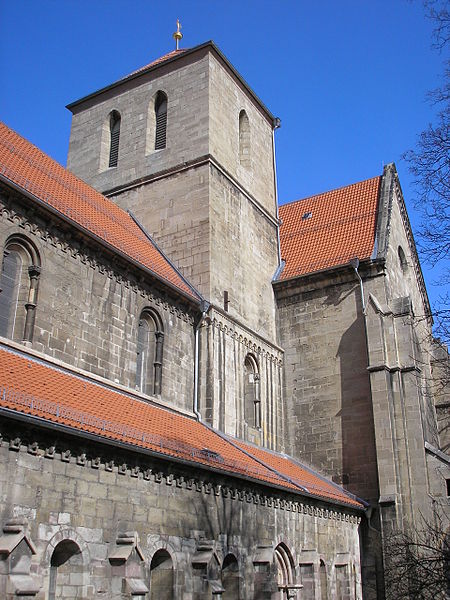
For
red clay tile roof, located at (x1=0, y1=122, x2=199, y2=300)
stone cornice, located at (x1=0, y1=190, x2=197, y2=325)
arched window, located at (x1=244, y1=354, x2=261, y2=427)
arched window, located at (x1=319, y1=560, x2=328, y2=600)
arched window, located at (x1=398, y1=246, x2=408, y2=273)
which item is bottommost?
arched window, located at (x1=319, y1=560, x2=328, y2=600)

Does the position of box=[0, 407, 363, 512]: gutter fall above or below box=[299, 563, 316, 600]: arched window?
above

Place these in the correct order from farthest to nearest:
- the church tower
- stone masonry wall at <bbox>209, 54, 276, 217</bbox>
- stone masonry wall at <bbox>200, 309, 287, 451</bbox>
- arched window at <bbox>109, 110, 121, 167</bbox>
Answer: arched window at <bbox>109, 110, 121, 167</bbox> → stone masonry wall at <bbox>209, 54, 276, 217</bbox> → the church tower → stone masonry wall at <bbox>200, 309, 287, 451</bbox>

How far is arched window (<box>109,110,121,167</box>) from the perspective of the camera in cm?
2597

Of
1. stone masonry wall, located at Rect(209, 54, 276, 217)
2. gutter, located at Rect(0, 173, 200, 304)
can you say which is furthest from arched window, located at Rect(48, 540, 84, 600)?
stone masonry wall, located at Rect(209, 54, 276, 217)

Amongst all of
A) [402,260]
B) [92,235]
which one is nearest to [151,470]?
[92,235]

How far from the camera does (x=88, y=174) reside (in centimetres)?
2603

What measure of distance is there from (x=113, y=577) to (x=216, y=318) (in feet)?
33.2

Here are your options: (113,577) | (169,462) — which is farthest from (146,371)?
(113,577)

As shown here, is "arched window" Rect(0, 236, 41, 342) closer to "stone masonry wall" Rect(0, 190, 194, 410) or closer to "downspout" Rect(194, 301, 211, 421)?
"stone masonry wall" Rect(0, 190, 194, 410)

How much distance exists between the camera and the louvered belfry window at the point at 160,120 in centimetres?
2503

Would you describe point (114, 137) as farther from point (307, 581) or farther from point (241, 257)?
point (307, 581)

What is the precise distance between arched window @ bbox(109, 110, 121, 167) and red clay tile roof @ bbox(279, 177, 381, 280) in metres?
7.32

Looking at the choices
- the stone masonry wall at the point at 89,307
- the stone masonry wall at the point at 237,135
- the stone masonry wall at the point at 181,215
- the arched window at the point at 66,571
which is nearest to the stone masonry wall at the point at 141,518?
the arched window at the point at 66,571

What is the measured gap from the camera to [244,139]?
87.9 feet
